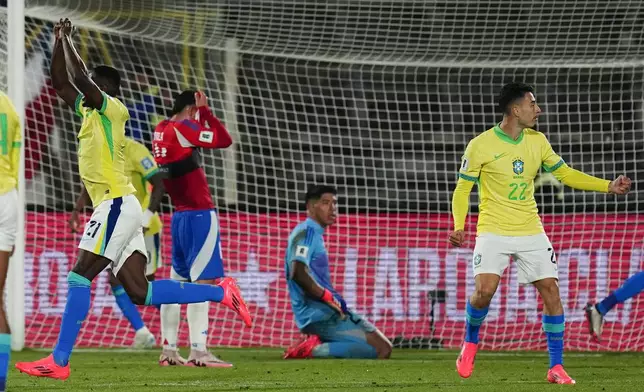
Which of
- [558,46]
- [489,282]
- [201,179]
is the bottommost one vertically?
[489,282]

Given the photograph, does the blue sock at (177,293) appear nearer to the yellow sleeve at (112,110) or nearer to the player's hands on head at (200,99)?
the yellow sleeve at (112,110)

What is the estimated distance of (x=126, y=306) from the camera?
9766 millimetres

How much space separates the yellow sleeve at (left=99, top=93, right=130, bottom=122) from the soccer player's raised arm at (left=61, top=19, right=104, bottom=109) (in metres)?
0.04

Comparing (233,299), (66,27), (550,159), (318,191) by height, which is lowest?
(233,299)

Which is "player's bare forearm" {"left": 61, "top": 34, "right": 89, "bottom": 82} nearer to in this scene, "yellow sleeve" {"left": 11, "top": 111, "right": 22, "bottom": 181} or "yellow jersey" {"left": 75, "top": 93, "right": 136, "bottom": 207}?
"yellow jersey" {"left": 75, "top": 93, "right": 136, "bottom": 207}

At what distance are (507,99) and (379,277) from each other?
4343mm

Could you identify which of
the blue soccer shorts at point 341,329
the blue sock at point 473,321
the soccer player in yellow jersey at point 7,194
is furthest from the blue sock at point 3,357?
the blue soccer shorts at point 341,329

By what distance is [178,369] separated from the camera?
7930mm

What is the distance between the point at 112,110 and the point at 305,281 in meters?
3.20

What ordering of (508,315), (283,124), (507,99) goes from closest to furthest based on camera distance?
(507,99) < (508,315) < (283,124)

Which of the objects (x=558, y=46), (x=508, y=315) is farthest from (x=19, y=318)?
(x=558, y=46)

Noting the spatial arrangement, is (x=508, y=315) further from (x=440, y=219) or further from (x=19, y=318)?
(x=19, y=318)

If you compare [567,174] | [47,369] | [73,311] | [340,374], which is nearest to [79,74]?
[73,311]

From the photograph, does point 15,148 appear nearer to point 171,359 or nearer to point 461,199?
point 461,199
